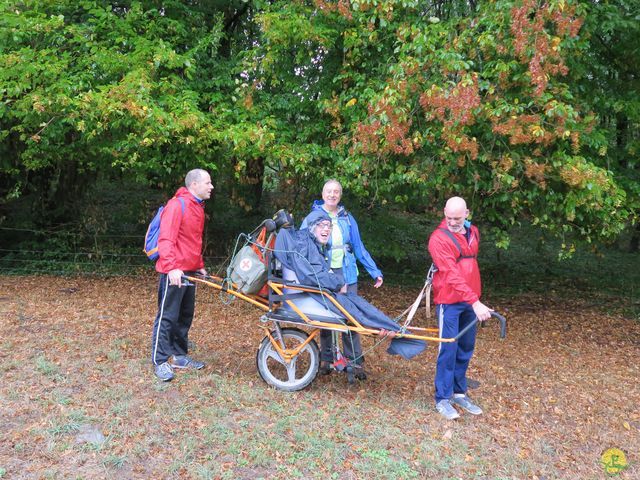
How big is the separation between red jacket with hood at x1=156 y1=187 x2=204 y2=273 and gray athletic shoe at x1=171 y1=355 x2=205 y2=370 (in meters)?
0.88

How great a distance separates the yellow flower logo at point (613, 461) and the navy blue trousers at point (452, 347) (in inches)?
45.9

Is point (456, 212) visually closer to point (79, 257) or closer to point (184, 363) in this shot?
point (184, 363)

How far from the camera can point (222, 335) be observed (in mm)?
6742

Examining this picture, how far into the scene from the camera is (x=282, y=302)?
462cm

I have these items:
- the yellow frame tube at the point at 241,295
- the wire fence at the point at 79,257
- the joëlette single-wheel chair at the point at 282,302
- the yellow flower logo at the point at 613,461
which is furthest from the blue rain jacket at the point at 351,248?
the wire fence at the point at 79,257

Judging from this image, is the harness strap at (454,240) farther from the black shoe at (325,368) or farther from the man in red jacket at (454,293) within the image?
the black shoe at (325,368)

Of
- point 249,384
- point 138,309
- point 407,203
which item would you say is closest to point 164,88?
point 138,309

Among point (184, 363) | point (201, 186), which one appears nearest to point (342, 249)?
point (201, 186)

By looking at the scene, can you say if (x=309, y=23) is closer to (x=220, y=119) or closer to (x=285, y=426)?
(x=220, y=119)

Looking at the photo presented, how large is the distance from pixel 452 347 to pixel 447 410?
1.70 ft

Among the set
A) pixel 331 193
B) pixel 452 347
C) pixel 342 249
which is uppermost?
pixel 331 193

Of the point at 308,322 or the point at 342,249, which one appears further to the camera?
the point at 342,249

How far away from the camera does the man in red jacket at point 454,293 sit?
429cm

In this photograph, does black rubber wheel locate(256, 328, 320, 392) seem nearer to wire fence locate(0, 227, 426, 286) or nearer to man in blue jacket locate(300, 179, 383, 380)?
man in blue jacket locate(300, 179, 383, 380)
